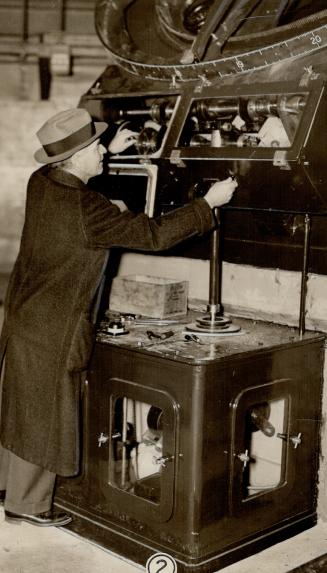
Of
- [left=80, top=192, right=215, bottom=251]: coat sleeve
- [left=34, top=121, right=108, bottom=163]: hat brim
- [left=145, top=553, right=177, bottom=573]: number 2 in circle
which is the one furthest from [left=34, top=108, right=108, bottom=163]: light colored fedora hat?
[left=145, top=553, right=177, bottom=573]: number 2 in circle

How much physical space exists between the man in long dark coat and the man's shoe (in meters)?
0.18

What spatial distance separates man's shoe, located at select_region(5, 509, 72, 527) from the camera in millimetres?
2862

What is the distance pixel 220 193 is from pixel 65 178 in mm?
579

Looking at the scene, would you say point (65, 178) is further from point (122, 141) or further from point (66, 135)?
point (122, 141)

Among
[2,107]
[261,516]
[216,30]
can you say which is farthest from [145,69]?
[2,107]

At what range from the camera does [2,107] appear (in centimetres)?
Result: 676

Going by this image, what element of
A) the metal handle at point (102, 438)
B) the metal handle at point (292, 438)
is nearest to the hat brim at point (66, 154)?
the metal handle at point (102, 438)

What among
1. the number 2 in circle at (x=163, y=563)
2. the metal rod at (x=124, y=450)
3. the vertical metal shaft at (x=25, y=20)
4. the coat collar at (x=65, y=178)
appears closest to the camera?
the number 2 in circle at (x=163, y=563)

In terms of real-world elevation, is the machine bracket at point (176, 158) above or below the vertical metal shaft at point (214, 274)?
above

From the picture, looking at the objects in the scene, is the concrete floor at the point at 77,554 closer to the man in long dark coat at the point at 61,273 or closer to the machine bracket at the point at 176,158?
the man in long dark coat at the point at 61,273

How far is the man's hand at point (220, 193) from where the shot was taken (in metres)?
2.62

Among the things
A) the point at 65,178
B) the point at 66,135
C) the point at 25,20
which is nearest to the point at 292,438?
the point at 65,178

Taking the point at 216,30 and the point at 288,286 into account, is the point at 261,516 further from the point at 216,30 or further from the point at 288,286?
the point at 216,30

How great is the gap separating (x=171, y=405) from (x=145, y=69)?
5.18ft
